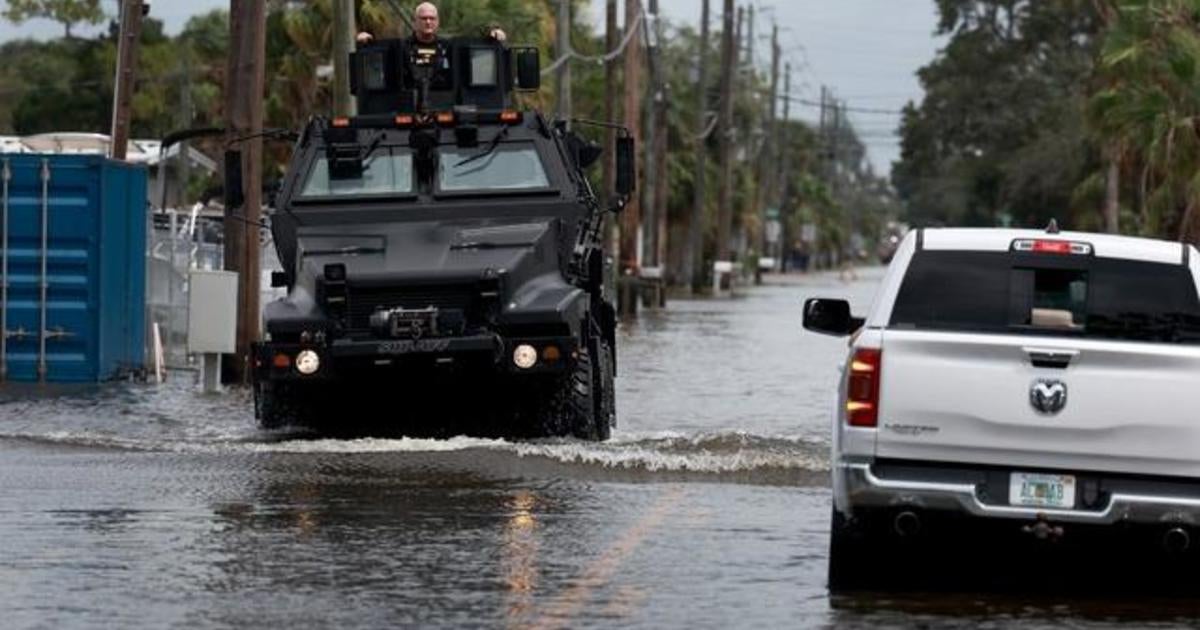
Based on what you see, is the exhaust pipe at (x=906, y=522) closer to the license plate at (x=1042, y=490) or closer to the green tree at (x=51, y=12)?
the license plate at (x=1042, y=490)

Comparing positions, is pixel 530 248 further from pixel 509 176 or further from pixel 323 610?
pixel 323 610

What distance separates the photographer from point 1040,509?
Answer: 11.4m

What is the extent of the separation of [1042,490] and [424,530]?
380 centimetres

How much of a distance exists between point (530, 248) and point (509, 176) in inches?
42.8

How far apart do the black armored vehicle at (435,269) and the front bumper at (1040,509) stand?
6958mm

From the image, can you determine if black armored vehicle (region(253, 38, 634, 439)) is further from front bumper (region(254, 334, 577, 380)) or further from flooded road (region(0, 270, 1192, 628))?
flooded road (region(0, 270, 1192, 628))

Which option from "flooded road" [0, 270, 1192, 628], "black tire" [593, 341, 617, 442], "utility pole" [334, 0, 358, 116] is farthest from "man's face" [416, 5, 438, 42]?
"utility pole" [334, 0, 358, 116]

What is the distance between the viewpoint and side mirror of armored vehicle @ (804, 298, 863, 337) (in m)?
13.4

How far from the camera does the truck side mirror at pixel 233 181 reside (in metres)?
20.6

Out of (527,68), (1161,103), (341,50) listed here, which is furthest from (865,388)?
Answer: (1161,103)

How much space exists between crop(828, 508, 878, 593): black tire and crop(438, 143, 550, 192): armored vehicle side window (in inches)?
316

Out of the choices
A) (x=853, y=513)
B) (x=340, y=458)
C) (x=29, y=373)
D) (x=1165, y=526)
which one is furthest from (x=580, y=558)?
(x=29, y=373)

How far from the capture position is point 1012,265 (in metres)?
12.1

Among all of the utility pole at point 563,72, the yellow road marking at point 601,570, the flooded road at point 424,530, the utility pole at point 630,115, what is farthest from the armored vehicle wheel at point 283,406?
the utility pole at point 630,115
